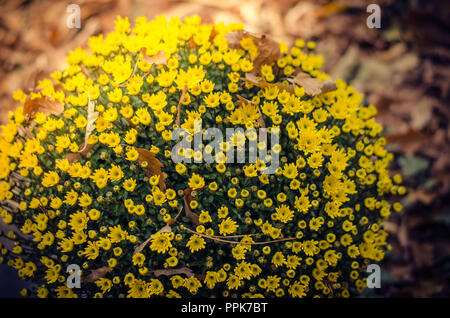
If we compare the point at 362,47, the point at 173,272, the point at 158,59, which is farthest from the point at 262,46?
the point at 362,47

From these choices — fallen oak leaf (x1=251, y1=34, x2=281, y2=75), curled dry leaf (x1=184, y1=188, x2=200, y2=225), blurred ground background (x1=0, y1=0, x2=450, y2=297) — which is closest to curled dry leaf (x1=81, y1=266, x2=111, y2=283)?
curled dry leaf (x1=184, y1=188, x2=200, y2=225)

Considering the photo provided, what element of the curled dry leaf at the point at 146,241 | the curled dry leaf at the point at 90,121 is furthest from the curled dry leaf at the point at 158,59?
the curled dry leaf at the point at 146,241

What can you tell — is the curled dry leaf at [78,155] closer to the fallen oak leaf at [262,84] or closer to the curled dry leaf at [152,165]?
the curled dry leaf at [152,165]

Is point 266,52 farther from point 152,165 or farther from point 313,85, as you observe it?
point 152,165

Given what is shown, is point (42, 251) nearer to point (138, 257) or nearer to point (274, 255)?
point (138, 257)

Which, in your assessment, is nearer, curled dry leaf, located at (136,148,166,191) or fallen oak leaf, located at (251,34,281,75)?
curled dry leaf, located at (136,148,166,191)

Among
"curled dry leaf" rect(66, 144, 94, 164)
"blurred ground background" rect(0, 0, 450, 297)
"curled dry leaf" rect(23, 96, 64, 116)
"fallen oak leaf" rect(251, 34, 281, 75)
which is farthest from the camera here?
"blurred ground background" rect(0, 0, 450, 297)

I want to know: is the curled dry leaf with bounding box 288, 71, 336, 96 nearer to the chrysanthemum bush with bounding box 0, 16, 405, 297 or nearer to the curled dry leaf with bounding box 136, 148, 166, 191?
the chrysanthemum bush with bounding box 0, 16, 405, 297
